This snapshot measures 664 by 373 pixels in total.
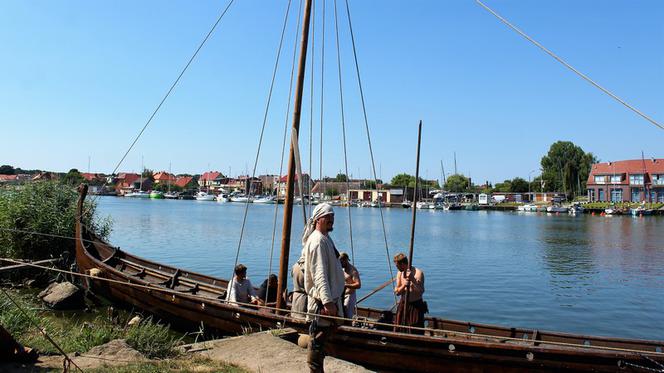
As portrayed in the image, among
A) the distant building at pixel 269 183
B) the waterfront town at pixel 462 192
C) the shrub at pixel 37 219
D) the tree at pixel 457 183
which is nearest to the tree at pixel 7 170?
the waterfront town at pixel 462 192

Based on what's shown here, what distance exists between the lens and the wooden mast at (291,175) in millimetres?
9922

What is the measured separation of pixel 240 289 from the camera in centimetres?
1228

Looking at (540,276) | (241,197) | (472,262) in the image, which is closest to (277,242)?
(472,262)

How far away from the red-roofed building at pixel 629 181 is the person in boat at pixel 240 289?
111 metres

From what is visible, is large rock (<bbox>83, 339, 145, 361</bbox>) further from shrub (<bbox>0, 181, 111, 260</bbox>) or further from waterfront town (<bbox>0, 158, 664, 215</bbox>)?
waterfront town (<bbox>0, 158, 664, 215</bbox>)

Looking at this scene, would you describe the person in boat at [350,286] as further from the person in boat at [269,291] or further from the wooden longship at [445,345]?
the person in boat at [269,291]

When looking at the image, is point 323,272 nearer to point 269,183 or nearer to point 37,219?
point 37,219

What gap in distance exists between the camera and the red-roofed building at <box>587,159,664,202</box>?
10362cm

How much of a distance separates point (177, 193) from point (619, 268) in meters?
162

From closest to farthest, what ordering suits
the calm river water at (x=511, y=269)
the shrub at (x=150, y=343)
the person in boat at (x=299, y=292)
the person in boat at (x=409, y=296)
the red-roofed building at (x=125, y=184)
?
the person in boat at (x=299, y=292) → the shrub at (x=150, y=343) → the person in boat at (x=409, y=296) → the calm river water at (x=511, y=269) → the red-roofed building at (x=125, y=184)

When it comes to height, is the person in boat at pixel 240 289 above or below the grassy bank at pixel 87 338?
above

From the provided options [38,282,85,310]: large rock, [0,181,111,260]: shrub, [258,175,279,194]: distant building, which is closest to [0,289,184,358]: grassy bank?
[38,282,85,310]: large rock

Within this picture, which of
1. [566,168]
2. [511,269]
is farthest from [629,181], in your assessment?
[511,269]

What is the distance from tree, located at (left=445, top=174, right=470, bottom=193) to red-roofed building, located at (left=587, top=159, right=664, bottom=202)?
4923 cm
